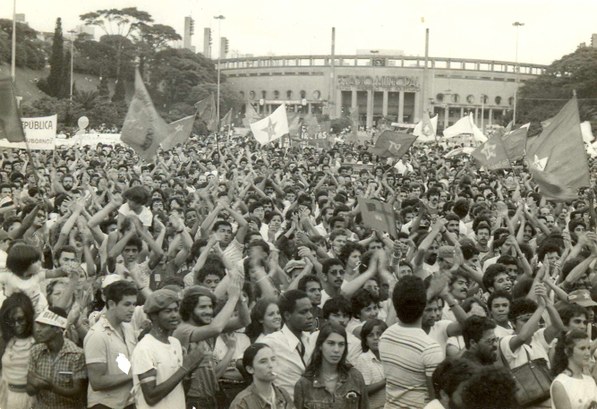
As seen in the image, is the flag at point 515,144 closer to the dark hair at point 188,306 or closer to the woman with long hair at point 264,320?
the woman with long hair at point 264,320

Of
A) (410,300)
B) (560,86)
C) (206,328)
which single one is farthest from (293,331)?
(560,86)

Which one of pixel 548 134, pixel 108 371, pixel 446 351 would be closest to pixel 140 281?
pixel 108 371

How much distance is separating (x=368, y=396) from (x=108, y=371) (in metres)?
1.31

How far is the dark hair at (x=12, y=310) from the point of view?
4820 millimetres

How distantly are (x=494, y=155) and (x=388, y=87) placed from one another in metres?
78.1

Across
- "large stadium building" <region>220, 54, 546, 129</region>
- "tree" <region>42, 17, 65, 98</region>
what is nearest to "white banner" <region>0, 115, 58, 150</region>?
"tree" <region>42, 17, 65, 98</region>

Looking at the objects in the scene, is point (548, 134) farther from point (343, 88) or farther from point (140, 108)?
point (343, 88)

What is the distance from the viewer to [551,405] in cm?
470

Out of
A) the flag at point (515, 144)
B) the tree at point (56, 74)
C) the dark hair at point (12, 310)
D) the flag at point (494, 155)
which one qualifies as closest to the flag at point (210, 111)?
the flag at point (494, 155)

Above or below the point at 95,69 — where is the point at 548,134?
below

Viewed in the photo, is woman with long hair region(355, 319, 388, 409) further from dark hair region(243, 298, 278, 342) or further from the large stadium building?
the large stadium building

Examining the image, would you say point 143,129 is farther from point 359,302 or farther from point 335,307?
point 335,307

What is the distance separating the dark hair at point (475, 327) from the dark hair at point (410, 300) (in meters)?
0.35

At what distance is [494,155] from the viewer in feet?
56.3
